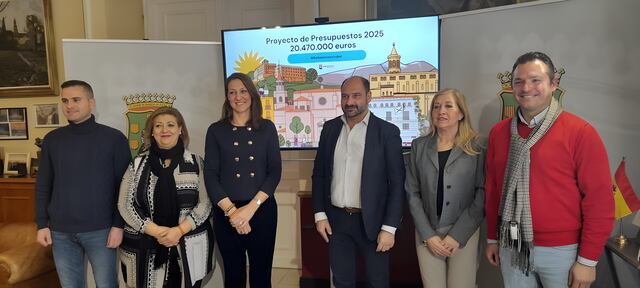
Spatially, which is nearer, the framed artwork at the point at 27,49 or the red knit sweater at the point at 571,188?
the red knit sweater at the point at 571,188

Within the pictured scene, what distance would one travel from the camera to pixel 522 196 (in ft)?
5.24

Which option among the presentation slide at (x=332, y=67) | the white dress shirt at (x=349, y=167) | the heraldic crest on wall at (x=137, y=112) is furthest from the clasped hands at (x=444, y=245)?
the heraldic crest on wall at (x=137, y=112)

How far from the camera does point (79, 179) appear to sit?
216 cm

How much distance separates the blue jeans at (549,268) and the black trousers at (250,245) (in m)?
1.21

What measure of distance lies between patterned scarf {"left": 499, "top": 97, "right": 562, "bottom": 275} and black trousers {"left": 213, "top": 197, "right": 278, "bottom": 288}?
1.17 m

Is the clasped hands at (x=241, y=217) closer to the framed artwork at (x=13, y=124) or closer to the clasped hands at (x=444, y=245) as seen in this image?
the clasped hands at (x=444, y=245)

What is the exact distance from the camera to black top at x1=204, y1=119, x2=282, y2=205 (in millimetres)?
2068

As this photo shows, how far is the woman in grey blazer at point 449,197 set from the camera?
1.87 m

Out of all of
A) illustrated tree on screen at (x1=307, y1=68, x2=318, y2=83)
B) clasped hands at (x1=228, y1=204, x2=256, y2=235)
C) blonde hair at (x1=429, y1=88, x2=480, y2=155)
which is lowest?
clasped hands at (x1=228, y1=204, x2=256, y2=235)

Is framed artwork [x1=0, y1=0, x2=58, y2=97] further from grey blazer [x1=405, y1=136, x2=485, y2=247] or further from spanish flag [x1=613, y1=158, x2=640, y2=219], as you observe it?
spanish flag [x1=613, y1=158, x2=640, y2=219]

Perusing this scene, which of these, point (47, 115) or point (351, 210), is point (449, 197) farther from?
point (47, 115)

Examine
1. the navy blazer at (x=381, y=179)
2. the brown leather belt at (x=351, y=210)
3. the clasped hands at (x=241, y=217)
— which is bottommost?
the clasped hands at (x=241, y=217)

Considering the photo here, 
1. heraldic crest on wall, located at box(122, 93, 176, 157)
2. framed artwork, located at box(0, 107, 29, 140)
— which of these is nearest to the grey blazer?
heraldic crest on wall, located at box(122, 93, 176, 157)

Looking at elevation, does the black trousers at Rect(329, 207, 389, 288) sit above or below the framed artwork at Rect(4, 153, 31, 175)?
below
